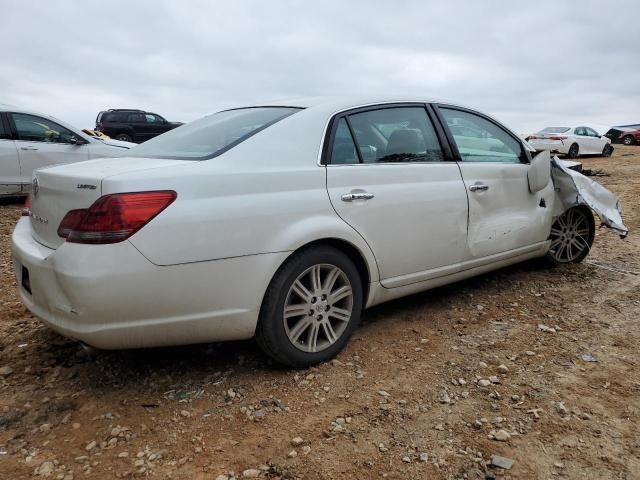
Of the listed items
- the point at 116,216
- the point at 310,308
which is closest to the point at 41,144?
the point at 116,216

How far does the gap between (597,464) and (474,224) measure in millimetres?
1813

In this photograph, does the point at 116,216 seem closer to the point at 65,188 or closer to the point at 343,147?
the point at 65,188

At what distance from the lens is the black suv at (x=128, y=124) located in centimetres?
2142

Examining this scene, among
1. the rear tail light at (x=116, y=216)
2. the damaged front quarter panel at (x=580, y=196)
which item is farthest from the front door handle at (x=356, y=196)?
the damaged front quarter panel at (x=580, y=196)

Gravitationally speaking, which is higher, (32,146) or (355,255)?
(32,146)

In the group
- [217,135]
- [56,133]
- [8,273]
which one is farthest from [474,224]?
[56,133]

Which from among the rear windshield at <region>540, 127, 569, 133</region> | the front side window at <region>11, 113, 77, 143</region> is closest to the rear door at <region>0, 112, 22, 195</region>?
the front side window at <region>11, 113, 77, 143</region>

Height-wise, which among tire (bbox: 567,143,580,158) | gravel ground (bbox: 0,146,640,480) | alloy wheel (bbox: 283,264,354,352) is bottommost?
gravel ground (bbox: 0,146,640,480)

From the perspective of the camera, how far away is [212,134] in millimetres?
3016

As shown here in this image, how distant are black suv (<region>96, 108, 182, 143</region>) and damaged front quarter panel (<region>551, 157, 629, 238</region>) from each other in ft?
64.9

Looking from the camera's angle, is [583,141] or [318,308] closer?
[318,308]

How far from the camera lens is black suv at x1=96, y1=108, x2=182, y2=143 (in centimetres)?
2142

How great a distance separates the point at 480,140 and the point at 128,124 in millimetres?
20489

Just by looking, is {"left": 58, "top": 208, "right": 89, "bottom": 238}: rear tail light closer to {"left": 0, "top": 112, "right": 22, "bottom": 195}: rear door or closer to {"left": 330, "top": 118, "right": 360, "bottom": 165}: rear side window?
{"left": 330, "top": 118, "right": 360, "bottom": 165}: rear side window
